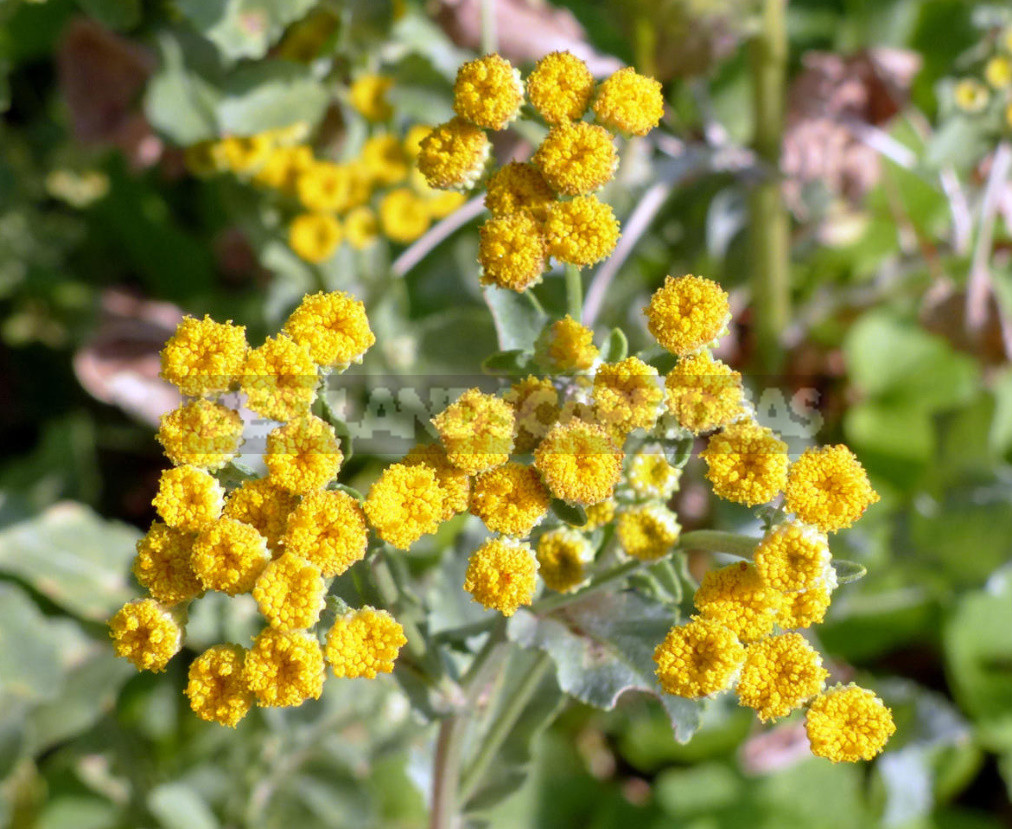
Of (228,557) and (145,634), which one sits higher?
(228,557)

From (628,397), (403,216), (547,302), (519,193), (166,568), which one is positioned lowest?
(547,302)

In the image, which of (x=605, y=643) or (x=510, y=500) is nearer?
(x=510, y=500)

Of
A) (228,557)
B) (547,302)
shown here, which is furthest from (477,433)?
(547,302)

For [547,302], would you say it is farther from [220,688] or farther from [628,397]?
[220,688]

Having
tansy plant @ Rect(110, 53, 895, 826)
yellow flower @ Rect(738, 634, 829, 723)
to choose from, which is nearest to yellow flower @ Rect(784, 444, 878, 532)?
tansy plant @ Rect(110, 53, 895, 826)

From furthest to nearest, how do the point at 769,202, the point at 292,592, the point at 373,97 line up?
1. the point at 769,202
2. the point at 373,97
3. the point at 292,592

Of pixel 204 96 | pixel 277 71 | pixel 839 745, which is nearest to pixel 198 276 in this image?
pixel 204 96

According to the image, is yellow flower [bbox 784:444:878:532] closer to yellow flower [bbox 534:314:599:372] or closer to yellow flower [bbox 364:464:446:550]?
yellow flower [bbox 534:314:599:372]
